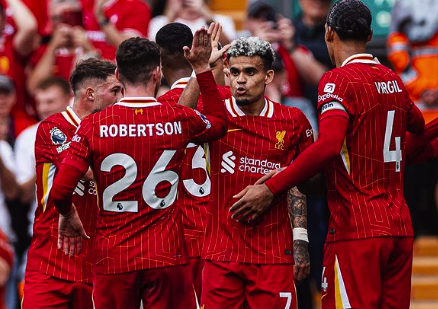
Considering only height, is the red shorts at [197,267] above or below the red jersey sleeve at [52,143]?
below

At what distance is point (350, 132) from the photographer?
7.46m

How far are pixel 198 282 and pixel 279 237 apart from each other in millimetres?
1044

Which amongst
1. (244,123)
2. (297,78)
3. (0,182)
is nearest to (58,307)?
(244,123)

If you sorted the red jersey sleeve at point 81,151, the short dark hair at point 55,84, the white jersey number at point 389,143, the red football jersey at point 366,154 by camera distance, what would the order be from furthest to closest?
the short dark hair at point 55,84 → the white jersey number at point 389,143 → the red football jersey at point 366,154 → the red jersey sleeve at point 81,151

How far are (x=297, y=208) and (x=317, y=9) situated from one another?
4461 millimetres

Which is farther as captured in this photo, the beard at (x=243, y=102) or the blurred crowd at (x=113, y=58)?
the blurred crowd at (x=113, y=58)

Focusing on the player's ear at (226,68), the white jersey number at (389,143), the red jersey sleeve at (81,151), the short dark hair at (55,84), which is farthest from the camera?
the short dark hair at (55,84)

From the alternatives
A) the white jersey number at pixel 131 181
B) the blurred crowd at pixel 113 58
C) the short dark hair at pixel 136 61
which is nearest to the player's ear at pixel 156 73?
the short dark hair at pixel 136 61

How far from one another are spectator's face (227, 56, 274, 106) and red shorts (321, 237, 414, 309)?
1150 mm

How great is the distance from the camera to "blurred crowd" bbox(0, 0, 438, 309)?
451 inches

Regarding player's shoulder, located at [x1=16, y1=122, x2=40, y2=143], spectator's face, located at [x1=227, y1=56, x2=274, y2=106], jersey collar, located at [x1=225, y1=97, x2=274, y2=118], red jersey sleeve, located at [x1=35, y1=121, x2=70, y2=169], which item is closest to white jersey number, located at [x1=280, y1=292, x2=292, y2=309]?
jersey collar, located at [x1=225, y1=97, x2=274, y2=118]

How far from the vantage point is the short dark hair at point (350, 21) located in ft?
24.8

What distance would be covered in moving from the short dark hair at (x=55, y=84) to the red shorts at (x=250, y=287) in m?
4.21

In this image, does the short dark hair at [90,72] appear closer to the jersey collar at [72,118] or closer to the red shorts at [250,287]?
the jersey collar at [72,118]
